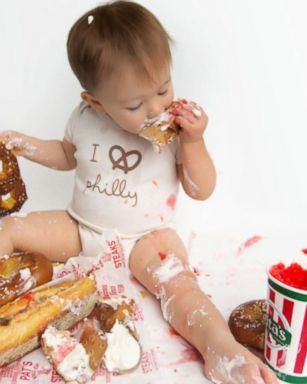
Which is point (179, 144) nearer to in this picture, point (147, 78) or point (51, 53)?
point (147, 78)

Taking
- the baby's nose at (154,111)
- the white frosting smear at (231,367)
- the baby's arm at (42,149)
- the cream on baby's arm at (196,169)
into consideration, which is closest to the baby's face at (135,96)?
the baby's nose at (154,111)

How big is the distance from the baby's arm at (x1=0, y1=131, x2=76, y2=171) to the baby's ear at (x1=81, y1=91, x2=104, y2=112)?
0.14 metres

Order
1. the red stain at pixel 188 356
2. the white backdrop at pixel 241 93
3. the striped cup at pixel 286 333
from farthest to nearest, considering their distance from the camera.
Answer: the white backdrop at pixel 241 93 < the red stain at pixel 188 356 < the striped cup at pixel 286 333

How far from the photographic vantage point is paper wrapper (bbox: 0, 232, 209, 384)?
108 cm

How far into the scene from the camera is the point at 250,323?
1.14 m

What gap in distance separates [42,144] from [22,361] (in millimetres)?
518

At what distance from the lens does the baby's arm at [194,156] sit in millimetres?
1233

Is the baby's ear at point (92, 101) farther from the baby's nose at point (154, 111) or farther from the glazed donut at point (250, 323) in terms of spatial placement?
the glazed donut at point (250, 323)

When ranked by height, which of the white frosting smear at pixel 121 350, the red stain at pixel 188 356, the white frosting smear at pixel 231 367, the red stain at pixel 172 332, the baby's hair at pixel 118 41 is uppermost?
the baby's hair at pixel 118 41

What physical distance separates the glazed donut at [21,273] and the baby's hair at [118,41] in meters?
0.38

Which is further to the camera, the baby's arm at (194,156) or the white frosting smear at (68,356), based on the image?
the baby's arm at (194,156)

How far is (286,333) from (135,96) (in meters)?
0.51

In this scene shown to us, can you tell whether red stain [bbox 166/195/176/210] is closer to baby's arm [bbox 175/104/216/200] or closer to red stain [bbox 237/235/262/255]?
baby's arm [bbox 175/104/216/200]

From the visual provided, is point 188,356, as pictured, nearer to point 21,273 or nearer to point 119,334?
point 119,334
